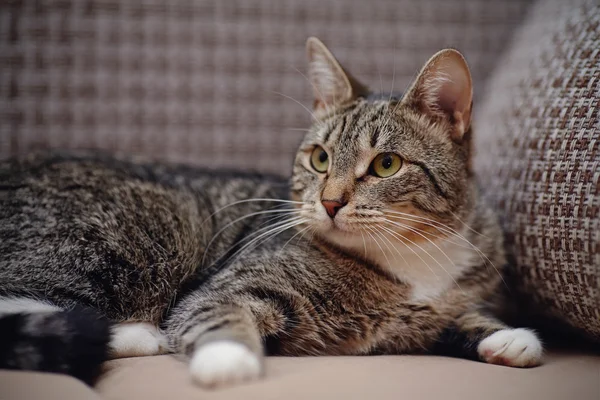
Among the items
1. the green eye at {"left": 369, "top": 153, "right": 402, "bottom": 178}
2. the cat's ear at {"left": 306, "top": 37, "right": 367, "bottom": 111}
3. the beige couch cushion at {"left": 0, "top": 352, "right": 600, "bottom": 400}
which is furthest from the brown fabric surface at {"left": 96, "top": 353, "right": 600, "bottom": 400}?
the cat's ear at {"left": 306, "top": 37, "right": 367, "bottom": 111}

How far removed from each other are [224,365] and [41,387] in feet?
0.88

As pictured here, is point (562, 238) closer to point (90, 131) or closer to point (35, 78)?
point (90, 131)

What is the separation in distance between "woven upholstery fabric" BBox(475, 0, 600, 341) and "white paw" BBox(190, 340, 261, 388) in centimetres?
65

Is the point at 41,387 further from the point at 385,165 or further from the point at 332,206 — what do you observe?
the point at 385,165

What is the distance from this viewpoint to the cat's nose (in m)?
1.10

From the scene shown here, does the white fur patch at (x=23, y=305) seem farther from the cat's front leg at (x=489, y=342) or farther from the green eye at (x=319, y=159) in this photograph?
the cat's front leg at (x=489, y=342)

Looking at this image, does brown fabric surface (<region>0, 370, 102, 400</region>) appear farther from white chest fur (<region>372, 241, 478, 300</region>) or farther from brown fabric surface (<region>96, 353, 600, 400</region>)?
white chest fur (<region>372, 241, 478, 300</region>)

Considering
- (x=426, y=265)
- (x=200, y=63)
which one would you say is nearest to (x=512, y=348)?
(x=426, y=265)

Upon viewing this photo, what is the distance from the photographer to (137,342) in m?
1.08

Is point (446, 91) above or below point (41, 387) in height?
above

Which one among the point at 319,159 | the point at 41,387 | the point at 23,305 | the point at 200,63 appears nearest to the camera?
the point at 41,387

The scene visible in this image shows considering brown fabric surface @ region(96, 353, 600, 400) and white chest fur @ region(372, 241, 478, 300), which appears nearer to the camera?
brown fabric surface @ region(96, 353, 600, 400)

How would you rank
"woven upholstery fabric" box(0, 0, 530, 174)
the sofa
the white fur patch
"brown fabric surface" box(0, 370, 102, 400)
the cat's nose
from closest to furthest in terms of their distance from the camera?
"brown fabric surface" box(0, 370, 102, 400) < the white fur patch < the cat's nose < the sofa < "woven upholstery fabric" box(0, 0, 530, 174)

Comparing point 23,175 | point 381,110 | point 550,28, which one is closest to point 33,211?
point 23,175
